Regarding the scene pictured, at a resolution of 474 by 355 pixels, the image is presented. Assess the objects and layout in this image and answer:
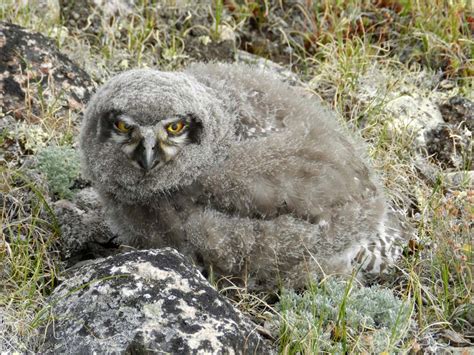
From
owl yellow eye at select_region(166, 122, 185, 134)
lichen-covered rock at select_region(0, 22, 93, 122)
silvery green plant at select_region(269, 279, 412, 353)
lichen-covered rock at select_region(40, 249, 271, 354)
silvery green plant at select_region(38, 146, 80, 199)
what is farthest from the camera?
lichen-covered rock at select_region(0, 22, 93, 122)

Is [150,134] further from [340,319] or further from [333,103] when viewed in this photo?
[333,103]

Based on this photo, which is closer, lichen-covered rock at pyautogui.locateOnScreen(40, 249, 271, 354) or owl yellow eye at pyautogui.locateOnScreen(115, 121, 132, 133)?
lichen-covered rock at pyautogui.locateOnScreen(40, 249, 271, 354)

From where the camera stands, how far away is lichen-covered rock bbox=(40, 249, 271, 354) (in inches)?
165

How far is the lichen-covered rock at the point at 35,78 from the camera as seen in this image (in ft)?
21.3

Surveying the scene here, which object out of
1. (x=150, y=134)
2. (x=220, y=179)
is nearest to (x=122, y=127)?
(x=150, y=134)

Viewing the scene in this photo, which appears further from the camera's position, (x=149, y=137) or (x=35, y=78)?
(x=35, y=78)

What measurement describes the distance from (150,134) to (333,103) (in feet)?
9.85

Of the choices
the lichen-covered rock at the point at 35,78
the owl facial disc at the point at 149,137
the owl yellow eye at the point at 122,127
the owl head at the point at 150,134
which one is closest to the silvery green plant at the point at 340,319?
the owl head at the point at 150,134

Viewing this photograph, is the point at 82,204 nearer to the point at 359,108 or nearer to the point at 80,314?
the point at 80,314

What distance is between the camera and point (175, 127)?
198 inches

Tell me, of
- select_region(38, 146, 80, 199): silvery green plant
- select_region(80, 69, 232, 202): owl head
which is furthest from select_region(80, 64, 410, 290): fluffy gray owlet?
select_region(38, 146, 80, 199): silvery green plant

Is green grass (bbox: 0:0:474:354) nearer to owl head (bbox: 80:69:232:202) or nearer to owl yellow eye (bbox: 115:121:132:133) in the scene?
owl head (bbox: 80:69:232:202)

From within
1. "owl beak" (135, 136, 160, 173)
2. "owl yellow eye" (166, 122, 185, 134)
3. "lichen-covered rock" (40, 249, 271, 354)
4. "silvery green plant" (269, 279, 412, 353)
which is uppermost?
"owl yellow eye" (166, 122, 185, 134)

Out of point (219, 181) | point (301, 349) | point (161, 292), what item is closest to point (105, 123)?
point (219, 181)
